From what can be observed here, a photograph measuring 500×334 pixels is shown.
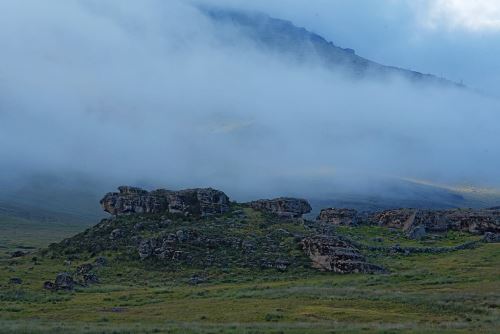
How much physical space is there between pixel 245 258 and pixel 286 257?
5359mm

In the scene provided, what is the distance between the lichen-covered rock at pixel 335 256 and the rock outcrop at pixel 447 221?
1150 inches

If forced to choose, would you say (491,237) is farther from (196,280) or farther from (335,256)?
(196,280)

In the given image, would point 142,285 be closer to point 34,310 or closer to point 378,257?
point 34,310

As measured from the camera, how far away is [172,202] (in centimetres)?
10212

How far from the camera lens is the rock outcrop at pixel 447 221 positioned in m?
110

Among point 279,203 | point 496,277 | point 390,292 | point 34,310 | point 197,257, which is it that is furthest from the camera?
point 279,203

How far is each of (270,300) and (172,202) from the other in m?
45.4

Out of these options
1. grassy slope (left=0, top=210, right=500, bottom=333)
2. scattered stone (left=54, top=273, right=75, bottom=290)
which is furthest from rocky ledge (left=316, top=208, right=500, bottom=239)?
scattered stone (left=54, top=273, right=75, bottom=290)

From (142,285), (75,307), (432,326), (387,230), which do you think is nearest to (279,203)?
(387,230)

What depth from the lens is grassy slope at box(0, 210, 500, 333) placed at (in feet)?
144

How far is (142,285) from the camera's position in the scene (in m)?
75.8

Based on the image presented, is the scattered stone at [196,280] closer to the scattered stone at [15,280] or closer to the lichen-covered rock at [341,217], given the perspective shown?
the scattered stone at [15,280]

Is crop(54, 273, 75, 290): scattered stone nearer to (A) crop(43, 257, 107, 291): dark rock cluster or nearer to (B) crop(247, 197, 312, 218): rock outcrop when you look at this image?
(A) crop(43, 257, 107, 291): dark rock cluster

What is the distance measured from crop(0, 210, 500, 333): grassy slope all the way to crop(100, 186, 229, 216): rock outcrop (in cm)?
1655
